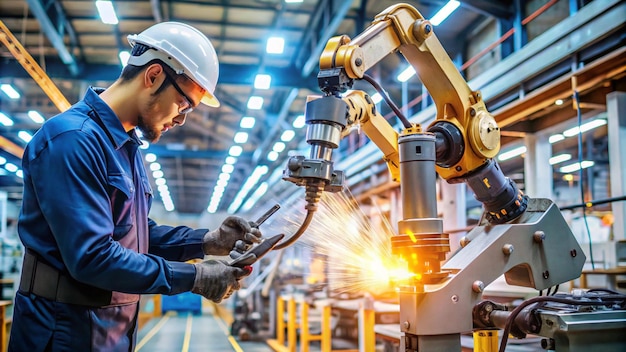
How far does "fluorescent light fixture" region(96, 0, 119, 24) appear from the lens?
6363 millimetres

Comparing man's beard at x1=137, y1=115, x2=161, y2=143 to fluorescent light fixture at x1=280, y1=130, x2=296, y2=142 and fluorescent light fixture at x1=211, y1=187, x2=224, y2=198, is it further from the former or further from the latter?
fluorescent light fixture at x1=211, y1=187, x2=224, y2=198

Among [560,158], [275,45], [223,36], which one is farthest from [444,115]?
[560,158]

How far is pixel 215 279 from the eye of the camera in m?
1.84

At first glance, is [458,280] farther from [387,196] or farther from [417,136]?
[387,196]

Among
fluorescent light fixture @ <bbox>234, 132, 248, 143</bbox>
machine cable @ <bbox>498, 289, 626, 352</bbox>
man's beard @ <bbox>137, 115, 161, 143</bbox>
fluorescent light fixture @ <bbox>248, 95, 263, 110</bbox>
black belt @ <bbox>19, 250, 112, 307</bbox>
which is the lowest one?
machine cable @ <bbox>498, 289, 626, 352</bbox>

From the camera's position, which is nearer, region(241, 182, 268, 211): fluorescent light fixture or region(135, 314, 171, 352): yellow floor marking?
region(135, 314, 171, 352): yellow floor marking

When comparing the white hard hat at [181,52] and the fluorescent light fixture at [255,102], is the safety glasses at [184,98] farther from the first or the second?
the fluorescent light fixture at [255,102]

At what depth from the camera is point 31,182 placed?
1828 millimetres

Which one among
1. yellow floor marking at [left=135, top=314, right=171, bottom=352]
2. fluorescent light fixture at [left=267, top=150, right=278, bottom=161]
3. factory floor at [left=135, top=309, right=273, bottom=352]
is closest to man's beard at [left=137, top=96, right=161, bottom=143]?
factory floor at [left=135, top=309, right=273, bottom=352]

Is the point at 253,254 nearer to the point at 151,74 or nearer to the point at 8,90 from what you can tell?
the point at 151,74

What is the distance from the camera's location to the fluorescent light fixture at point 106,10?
6363mm

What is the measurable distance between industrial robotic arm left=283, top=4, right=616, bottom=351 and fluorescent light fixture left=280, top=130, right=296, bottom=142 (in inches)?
359

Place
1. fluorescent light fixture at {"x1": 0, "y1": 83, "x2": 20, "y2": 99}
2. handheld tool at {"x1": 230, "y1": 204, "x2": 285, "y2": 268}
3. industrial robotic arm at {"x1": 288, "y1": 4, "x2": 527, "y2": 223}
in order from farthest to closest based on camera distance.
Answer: fluorescent light fixture at {"x1": 0, "y1": 83, "x2": 20, "y2": 99}
industrial robotic arm at {"x1": 288, "y1": 4, "x2": 527, "y2": 223}
handheld tool at {"x1": 230, "y1": 204, "x2": 285, "y2": 268}

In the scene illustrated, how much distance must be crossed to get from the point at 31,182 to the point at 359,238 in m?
3.45
